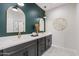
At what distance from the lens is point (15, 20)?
106 inches

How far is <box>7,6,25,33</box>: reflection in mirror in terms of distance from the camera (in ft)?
8.33

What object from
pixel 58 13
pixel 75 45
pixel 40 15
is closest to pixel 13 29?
pixel 40 15

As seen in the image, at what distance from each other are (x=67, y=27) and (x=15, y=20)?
1540mm

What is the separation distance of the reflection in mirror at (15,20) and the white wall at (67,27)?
2.46ft

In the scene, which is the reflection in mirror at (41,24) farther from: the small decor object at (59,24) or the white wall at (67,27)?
the small decor object at (59,24)

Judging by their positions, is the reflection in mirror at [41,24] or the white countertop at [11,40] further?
the reflection in mirror at [41,24]

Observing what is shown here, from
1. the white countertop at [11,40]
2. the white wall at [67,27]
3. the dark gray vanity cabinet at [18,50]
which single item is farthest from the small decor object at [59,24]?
the dark gray vanity cabinet at [18,50]

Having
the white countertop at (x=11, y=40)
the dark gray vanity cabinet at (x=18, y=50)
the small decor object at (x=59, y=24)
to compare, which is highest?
the small decor object at (x=59, y=24)

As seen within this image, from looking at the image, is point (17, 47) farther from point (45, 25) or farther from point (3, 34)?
point (45, 25)

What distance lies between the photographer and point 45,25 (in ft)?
10.5

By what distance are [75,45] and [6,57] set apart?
7.92ft

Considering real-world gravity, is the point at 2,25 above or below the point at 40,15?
below

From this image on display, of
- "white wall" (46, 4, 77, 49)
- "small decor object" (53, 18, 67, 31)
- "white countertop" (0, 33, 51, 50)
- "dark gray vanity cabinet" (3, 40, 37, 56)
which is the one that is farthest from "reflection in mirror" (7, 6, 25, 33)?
"small decor object" (53, 18, 67, 31)

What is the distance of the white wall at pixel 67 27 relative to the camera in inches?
123
